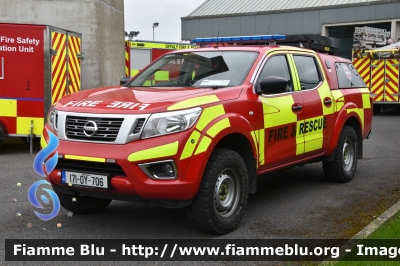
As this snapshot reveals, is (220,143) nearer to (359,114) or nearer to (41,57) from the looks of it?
(359,114)

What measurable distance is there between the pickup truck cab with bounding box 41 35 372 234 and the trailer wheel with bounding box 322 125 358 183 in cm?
52

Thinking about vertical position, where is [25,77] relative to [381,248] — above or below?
above

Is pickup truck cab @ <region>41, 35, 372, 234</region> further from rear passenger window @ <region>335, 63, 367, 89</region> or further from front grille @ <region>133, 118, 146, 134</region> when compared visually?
rear passenger window @ <region>335, 63, 367, 89</region>

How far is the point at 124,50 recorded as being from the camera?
16141 mm

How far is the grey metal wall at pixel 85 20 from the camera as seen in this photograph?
14109mm

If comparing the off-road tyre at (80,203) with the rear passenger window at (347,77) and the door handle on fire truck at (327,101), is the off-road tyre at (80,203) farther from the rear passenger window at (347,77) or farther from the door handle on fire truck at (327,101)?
the rear passenger window at (347,77)

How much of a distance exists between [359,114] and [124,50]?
9.83m

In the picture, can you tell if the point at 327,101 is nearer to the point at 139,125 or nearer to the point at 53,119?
the point at 139,125

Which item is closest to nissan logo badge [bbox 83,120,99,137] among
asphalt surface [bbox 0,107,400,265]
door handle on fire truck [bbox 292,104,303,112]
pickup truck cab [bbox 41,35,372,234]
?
pickup truck cab [bbox 41,35,372,234]

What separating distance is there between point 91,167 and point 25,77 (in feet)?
18.1

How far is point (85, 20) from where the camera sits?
14.3 m

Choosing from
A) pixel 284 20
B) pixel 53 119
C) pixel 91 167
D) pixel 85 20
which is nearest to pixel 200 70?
pixel 53 119

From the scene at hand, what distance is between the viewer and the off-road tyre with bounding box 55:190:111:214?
18.0 feet

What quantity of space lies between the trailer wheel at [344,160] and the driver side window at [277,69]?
55.7 inches
